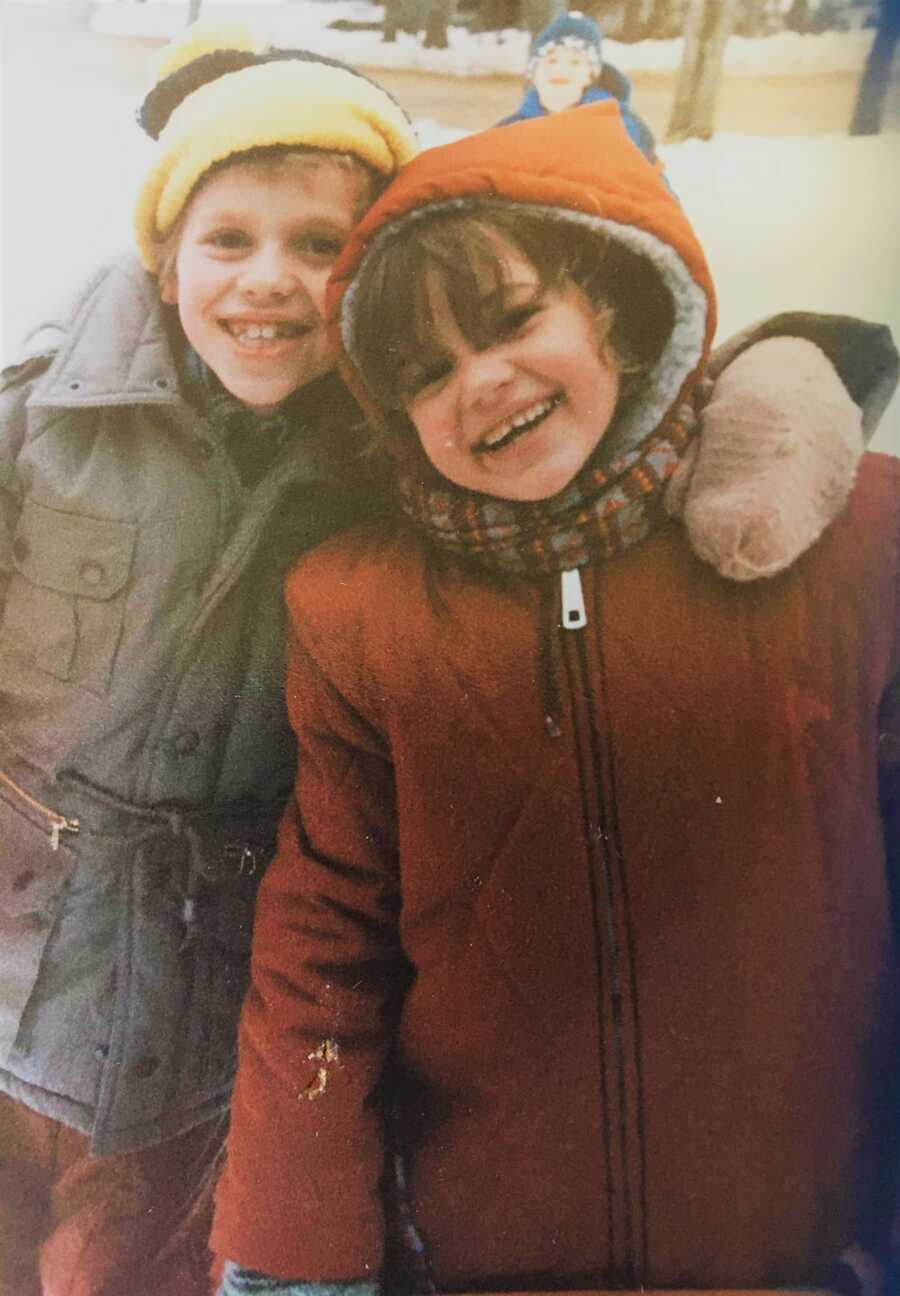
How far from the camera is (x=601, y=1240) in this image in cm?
65

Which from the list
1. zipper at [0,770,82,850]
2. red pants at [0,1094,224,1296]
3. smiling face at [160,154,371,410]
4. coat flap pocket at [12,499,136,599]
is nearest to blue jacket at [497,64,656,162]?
smiling face at [160,154,371,410]

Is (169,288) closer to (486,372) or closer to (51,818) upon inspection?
(486,372)

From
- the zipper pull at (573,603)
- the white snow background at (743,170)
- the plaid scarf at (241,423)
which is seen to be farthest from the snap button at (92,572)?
the zipper pull at (573,603)

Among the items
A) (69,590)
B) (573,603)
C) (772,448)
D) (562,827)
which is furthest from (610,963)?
(69,590)

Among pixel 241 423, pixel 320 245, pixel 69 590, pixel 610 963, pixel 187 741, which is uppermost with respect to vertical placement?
pixel 320 245

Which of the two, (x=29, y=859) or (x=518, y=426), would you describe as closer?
(x=518, y=426)

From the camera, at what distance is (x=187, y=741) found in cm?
65

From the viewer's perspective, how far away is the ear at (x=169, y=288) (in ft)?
2.03

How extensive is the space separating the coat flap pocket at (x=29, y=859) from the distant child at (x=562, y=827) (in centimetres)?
16

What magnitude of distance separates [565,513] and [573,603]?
2.3 inches

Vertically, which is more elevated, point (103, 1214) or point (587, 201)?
point (587, 201)

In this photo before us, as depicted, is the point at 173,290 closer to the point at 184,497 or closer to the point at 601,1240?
the point at 184,497

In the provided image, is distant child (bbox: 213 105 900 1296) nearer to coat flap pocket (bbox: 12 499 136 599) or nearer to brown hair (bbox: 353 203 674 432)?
brown hair (bbox: 353 203 674 432)

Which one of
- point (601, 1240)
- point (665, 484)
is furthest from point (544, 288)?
point (601, 1240)
